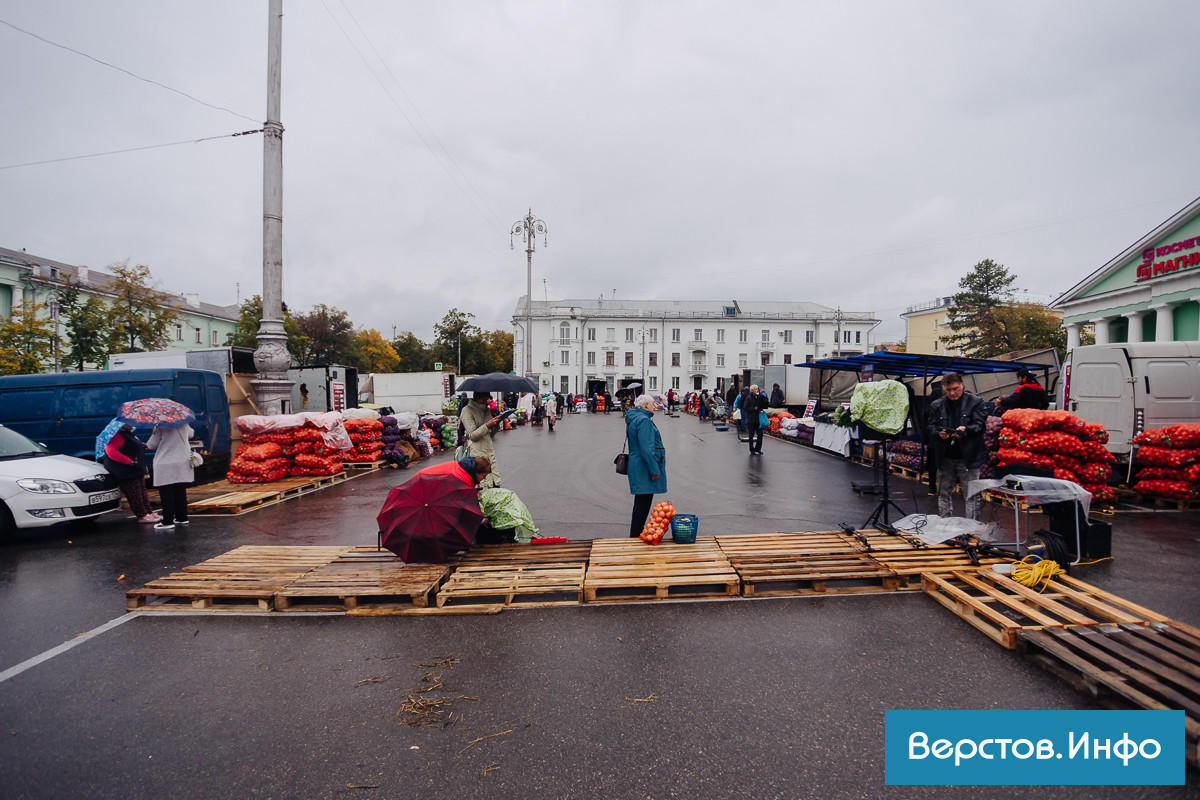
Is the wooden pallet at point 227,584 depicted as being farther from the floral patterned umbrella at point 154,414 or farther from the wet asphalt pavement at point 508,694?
the floral patterned umbrella at point 154,414

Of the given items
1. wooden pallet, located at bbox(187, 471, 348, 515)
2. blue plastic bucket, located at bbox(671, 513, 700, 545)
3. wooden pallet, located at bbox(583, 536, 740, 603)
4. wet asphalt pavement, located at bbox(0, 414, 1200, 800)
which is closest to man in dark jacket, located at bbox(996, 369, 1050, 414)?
wet asphalt pavement, located at bbox(0, 414, 1200, 800)

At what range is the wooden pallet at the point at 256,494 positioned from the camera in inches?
354

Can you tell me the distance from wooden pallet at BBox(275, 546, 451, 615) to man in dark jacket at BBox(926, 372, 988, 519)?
5937 millimetres

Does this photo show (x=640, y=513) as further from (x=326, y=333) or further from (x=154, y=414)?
(x=326, y=333)

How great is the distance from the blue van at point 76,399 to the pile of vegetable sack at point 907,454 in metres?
14.4

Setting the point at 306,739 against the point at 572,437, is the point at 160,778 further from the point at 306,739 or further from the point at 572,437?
the point at 572,437

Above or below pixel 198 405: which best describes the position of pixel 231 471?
below

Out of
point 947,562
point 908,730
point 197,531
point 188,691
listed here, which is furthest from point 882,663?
point 197,531

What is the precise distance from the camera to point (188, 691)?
11.9ft

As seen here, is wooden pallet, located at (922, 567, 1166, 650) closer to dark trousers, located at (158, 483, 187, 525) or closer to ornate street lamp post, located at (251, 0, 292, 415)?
dark trousers, located at (158, 483, 187, 525)

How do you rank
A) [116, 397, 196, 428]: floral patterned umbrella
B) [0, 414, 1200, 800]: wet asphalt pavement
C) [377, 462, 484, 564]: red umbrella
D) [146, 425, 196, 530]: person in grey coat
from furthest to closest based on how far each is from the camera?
[146, 425, 196, 530]: person in grey coat
[116, 397, 196, 428]: floral patterned umbrella
[377, 462, 484, 564]: red umbrella
[0, 414, 1200, 800]: wet asphalt pavement

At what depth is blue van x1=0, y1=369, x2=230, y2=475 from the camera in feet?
35.4

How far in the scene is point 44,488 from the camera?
719cm

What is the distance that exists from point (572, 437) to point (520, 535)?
54.2 feet
